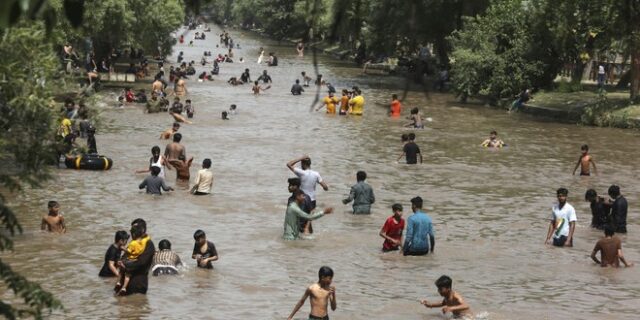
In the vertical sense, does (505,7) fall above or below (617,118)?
above

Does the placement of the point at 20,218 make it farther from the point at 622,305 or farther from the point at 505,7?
the point at 505,7

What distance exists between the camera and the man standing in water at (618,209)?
1933 cm

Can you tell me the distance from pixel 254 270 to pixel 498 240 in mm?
5085

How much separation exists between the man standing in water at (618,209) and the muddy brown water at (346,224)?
328mm

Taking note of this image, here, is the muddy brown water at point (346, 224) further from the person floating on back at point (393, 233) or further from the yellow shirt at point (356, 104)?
the yellow shirt at point (356, 104)

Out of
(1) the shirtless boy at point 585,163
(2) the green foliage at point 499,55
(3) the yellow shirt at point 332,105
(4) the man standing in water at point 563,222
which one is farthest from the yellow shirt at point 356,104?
(4) the man standing in water at point 563,222

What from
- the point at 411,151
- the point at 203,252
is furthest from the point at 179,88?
the point at 203,252

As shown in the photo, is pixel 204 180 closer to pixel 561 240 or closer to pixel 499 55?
pixel 561 240

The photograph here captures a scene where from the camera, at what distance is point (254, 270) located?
17078 millimetres

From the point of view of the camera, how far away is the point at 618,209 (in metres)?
19.5

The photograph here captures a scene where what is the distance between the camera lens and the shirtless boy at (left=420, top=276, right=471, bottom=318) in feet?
46.0

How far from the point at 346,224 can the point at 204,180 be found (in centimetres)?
402

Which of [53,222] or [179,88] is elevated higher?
[179,88]

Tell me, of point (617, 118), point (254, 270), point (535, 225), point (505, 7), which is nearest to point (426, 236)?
point (254, 270)
